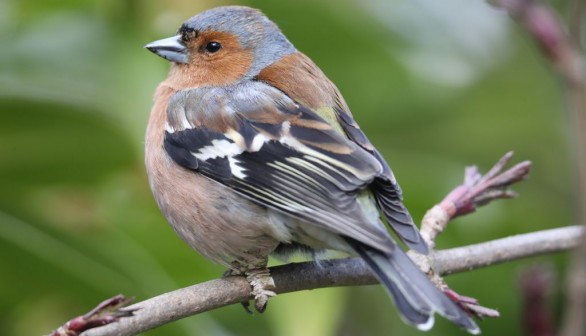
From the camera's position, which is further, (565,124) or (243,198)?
(565,124)

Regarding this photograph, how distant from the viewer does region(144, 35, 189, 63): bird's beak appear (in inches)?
156

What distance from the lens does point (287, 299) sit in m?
3.72

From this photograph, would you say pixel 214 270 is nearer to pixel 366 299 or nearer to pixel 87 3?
pixel 366 299

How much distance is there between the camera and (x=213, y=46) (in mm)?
4023

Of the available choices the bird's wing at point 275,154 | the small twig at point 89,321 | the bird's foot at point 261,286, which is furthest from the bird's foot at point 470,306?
the small twig at point 89,321

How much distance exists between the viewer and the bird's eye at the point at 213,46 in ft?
13.2

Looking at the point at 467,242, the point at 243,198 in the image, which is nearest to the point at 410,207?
the point at 467,242

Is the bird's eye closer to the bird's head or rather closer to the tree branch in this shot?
the bird's head

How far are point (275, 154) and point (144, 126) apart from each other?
1.10 metres

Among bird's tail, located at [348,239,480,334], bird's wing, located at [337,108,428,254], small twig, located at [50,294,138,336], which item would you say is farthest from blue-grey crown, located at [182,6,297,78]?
small twig, located at [50,294,138,336]

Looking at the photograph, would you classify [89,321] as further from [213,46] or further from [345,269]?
[213,46]

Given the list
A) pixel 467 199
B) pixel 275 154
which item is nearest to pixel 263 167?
pixel 275 154

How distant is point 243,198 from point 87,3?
1685 millimetres

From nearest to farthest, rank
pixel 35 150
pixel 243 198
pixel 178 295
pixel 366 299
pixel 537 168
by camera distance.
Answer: pixel 178 295 → pixel 243 198 → pixel 35 150 → pixel 366 299 → pixel 537 168
